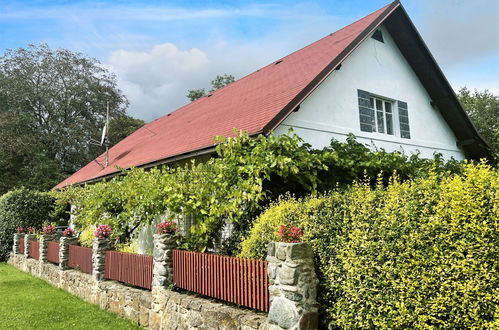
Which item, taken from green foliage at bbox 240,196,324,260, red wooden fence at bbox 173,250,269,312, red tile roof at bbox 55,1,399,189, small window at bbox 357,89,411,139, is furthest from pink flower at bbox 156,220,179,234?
small window at bbox 357,89,411,139

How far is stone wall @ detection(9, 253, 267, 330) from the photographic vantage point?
4871 millimetres

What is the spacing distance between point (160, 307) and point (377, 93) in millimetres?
8680

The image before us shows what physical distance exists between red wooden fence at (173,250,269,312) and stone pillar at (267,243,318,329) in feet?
1.14

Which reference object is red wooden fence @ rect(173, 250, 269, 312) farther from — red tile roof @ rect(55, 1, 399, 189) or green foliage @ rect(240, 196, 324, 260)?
red tile roof @ rect(55, 1, 399, 189)

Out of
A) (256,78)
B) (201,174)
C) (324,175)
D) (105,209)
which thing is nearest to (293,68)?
(256,78)

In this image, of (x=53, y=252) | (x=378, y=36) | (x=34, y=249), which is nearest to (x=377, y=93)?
(x=378, y=36)

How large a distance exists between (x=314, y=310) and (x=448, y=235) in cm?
173

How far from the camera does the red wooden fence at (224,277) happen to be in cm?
476

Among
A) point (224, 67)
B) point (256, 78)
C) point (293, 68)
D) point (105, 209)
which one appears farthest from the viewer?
point (224, 67)

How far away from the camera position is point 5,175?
88.5 ft

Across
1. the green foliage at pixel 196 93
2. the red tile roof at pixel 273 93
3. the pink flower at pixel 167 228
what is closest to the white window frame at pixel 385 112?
the red tile roof at pixel 273 93

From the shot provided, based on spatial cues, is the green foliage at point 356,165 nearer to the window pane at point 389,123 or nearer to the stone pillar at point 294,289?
the window pane at point 389,123

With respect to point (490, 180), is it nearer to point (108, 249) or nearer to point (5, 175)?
point (108, 249)

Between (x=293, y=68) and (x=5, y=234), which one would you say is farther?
(x=5, y=234)
